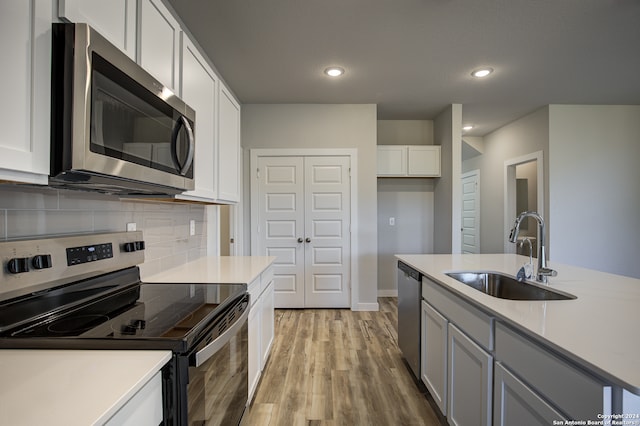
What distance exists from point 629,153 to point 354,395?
15.2ft

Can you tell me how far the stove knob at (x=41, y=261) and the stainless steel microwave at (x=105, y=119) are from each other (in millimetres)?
248

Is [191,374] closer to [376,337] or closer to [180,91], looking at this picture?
[180,91]

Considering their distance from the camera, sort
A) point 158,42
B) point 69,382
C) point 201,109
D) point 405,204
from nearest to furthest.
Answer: point 69,382, point 158,42, point 201,109, point 405,204

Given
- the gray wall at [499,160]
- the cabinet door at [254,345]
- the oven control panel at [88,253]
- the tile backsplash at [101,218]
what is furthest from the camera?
the gray wall at [499,160]

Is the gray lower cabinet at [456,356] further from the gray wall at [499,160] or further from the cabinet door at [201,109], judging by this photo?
the gray wall at [499,160]

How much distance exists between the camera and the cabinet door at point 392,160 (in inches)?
164

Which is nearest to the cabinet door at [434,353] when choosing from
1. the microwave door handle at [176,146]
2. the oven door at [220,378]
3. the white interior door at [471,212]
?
the oven door at [220,378]

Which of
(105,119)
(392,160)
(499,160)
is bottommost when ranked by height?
(105,119)

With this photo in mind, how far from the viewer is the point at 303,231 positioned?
3891 mm

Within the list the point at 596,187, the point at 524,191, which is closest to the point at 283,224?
the point at 596,187

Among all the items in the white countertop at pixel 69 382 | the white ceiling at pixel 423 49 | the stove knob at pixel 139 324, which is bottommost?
the white countertop at pixel 69 382

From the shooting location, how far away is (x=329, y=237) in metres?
3.88

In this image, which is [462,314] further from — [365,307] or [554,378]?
[365,307]

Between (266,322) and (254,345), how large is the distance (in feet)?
1.20
